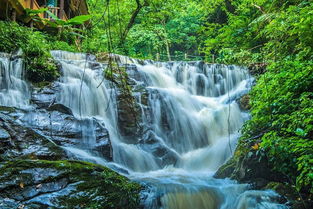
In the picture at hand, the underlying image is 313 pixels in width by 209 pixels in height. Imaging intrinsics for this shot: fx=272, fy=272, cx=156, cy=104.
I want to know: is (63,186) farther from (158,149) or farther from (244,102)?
(244,102)

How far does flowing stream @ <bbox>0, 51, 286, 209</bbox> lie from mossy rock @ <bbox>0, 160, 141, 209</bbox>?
21.5 inches

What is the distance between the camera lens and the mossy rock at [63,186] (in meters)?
3.32

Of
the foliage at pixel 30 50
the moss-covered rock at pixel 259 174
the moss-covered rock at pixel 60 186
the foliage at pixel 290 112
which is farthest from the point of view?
the foliage at pixel 30 50

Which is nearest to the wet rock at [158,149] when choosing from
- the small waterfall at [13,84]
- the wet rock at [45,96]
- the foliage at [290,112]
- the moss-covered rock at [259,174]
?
the moss-covered rock at [259,174]

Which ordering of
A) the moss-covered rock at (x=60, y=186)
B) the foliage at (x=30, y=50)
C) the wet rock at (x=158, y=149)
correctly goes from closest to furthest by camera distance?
1. the moss-covered rock at (x=60, y=186)
2. the wet rock at (x=158, y=149)
3. the foliage at (x=30, y=50)

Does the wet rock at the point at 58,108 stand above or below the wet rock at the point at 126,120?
above

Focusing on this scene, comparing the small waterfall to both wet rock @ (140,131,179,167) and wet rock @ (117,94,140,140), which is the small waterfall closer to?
wet rock @ (117,94,140,140)

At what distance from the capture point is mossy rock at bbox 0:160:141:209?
332 centimetres

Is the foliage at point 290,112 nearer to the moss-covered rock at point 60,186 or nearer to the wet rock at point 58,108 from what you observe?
the moss-covered rock at point 60,186

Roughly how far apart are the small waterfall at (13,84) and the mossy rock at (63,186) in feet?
12.0

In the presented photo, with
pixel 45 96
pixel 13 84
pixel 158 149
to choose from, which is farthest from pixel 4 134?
pixel 158 149

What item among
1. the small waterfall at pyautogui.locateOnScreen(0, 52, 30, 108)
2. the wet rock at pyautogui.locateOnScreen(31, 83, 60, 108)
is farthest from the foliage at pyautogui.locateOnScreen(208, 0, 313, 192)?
the small waterfall at pyautogui.locateOnScreen(0, 52, 30, 108)

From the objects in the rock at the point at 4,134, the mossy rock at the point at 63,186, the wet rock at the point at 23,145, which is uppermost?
the rock at the point at 4,134

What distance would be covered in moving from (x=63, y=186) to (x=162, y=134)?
518cm
